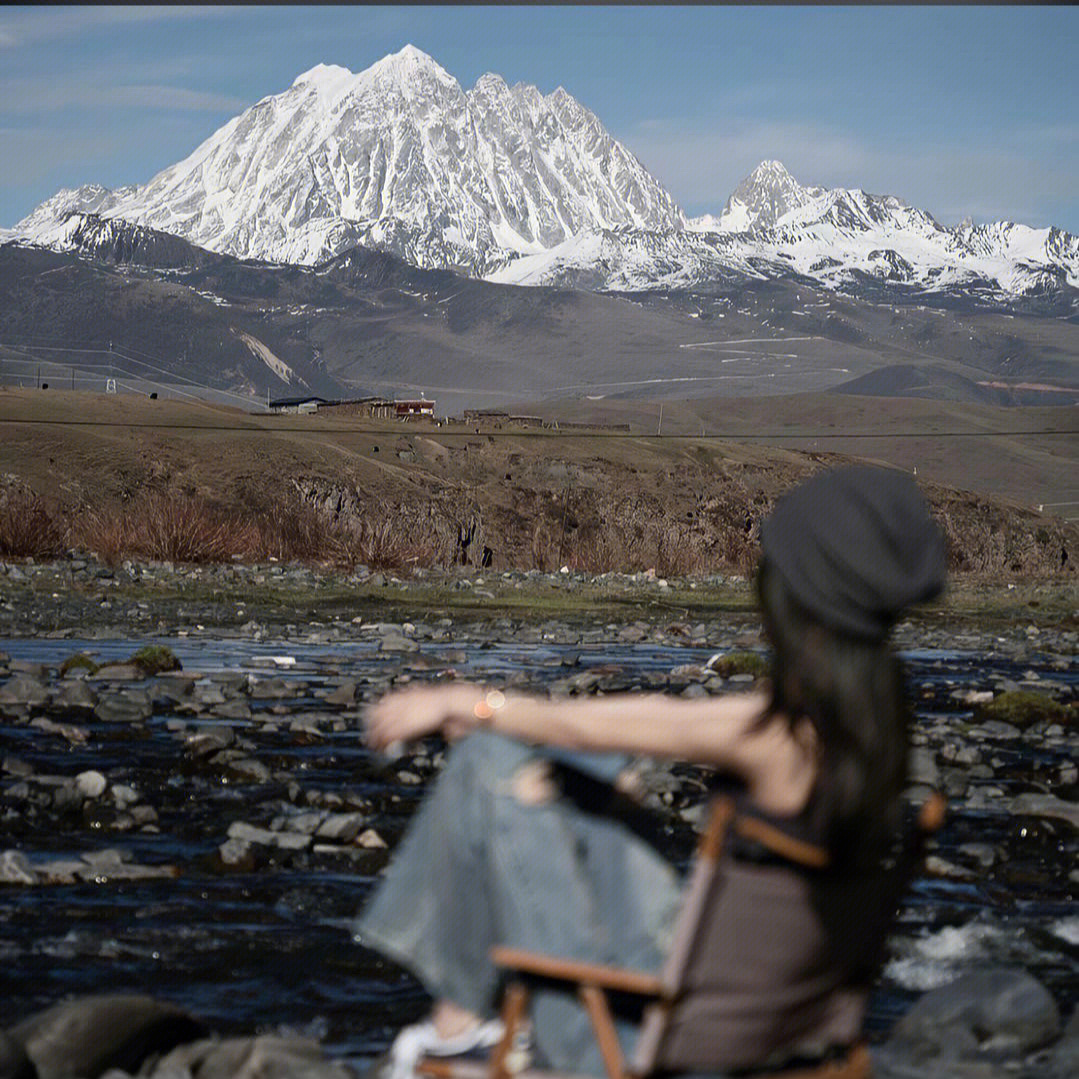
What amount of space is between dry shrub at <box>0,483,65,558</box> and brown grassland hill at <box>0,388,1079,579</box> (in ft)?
0.09

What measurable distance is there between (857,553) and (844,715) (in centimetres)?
25

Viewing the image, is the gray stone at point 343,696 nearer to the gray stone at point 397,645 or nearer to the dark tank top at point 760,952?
the gray stone at point 397,645

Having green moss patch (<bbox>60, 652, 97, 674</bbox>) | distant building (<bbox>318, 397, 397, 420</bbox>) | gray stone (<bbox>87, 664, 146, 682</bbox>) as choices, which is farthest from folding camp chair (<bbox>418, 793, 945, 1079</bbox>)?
distant building (<bbox>318, 397, 397, 420</bbox>)

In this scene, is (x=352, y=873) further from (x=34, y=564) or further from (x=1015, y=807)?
(x=34, y=564)

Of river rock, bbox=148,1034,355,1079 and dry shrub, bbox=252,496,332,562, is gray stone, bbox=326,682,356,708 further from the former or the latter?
dry shrub, bbox=252,496,332,562

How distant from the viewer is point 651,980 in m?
2.70

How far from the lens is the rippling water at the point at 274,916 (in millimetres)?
4840

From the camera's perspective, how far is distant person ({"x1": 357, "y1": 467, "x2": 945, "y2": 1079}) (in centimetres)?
265

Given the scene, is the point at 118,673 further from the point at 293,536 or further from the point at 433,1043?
the point at 293,536

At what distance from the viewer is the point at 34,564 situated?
868 inches

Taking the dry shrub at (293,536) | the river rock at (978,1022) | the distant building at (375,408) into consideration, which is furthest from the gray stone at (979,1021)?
the distant building at (375,408)

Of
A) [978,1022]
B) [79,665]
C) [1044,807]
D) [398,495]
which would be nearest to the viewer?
[978,1022]

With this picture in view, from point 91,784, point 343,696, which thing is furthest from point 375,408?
point 91,784

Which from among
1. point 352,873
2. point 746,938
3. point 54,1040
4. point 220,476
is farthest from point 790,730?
point 220,476
